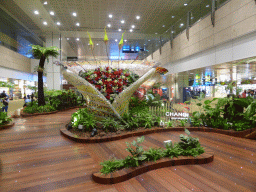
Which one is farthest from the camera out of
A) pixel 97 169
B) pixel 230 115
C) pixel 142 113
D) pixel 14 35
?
pixel 14 35

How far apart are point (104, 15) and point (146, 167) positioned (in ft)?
39.4

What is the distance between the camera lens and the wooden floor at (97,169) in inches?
80.5

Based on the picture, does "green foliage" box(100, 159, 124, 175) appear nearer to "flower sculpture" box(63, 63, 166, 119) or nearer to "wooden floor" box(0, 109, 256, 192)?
"wooden floor" box(0, 109, 256, 192)

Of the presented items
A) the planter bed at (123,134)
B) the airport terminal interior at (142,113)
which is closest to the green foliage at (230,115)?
the airport terminal interior at (142,113)

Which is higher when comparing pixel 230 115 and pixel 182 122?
pixel 230 115

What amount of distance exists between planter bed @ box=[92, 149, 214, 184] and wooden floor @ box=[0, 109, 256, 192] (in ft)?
0.21

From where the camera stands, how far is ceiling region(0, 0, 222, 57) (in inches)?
411

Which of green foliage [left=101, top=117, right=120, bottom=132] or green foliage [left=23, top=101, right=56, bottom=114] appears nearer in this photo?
green foliage [left=101, top=117, right=120, bottom=132]

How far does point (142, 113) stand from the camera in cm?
520

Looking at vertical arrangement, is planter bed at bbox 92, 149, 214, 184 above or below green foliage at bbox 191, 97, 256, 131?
below

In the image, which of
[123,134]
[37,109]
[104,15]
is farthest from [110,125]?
[104,15]

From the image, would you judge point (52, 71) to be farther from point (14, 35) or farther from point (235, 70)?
point (235, 70)

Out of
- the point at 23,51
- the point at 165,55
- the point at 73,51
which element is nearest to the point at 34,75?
the point at 23,51

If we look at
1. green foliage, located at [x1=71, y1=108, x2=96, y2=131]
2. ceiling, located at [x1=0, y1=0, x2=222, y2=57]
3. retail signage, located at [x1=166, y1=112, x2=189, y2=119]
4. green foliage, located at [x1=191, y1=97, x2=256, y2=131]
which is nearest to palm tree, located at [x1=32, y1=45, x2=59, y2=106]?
ceiling, located at [x1=0, y1=0, x2=222, y2=57]
